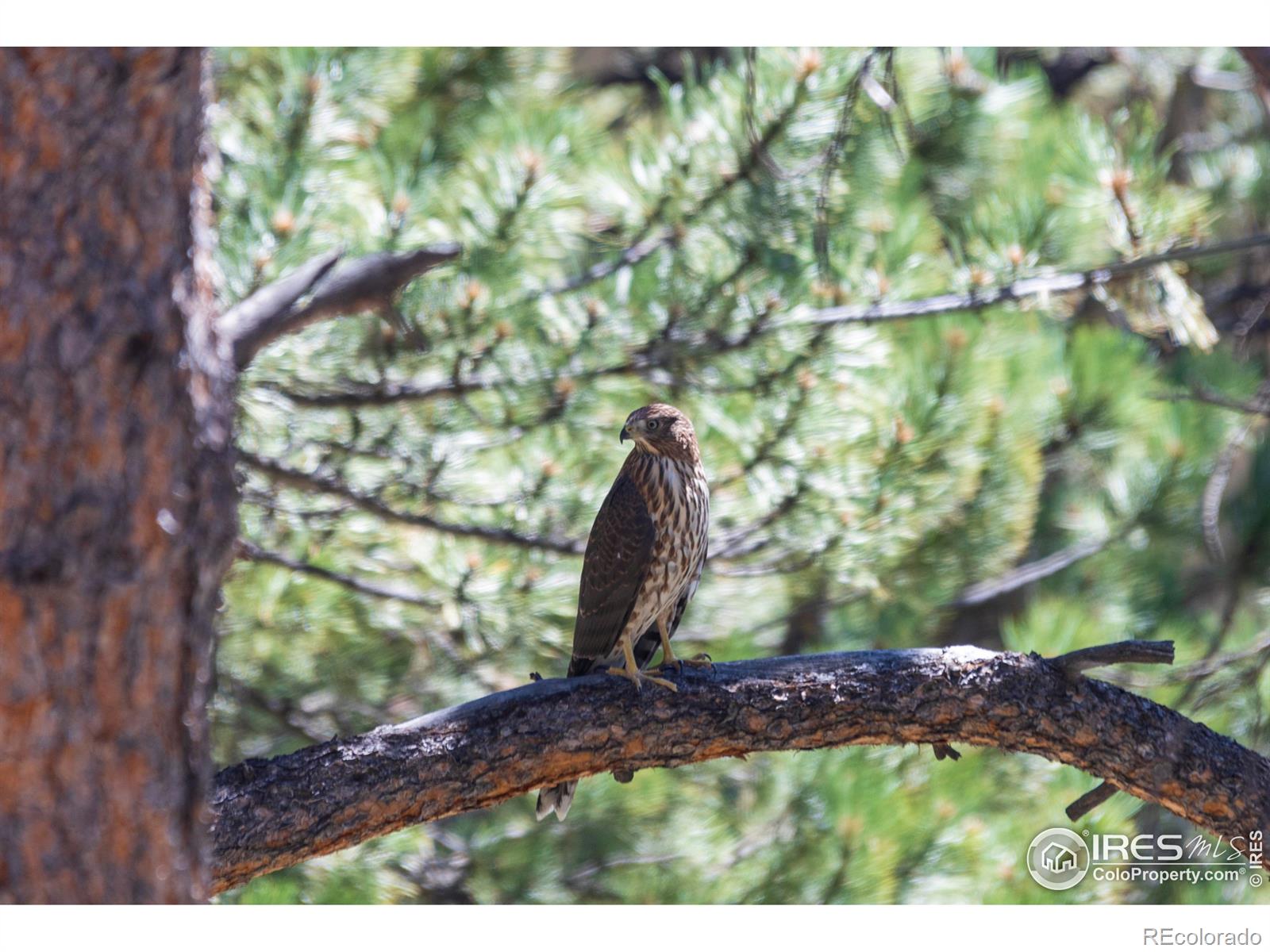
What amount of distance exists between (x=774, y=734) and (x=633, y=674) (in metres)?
0.36

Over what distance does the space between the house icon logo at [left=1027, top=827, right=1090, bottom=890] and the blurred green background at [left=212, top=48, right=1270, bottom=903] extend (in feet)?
0.29

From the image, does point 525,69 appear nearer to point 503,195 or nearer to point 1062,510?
point 503,195

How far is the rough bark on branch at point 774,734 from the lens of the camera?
213 cm

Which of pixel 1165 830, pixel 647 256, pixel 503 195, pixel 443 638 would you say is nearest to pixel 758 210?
pixel 647 256

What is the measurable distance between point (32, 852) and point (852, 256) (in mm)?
2775

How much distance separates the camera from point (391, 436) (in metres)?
3.40

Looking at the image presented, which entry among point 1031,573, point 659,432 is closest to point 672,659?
point 659,432

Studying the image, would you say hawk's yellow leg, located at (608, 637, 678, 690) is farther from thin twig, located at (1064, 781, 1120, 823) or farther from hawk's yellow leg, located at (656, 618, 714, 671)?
thin twig, located at (1064, 781, 1120, 823)

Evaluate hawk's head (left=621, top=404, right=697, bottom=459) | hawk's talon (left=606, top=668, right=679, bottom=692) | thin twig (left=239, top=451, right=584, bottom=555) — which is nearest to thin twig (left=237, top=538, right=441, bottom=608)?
thin twig (left=239, top=451, right=584, bottom=555)

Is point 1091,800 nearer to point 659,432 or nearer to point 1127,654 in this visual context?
point 1127,654

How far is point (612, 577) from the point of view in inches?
113

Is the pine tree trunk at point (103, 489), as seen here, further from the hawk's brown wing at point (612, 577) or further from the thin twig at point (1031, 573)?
the thin twig at point (1031, 573)

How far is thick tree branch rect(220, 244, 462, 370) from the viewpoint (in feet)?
5.86

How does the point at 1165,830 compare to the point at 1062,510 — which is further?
the point at 1062,510
